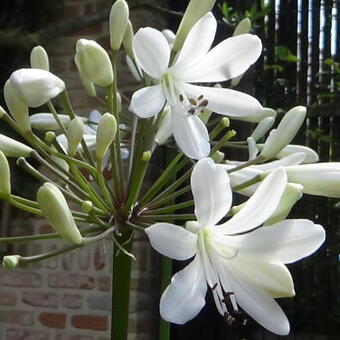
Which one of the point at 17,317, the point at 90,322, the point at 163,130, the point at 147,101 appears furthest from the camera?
the point at 17,317

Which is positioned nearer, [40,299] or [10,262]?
[10,262]

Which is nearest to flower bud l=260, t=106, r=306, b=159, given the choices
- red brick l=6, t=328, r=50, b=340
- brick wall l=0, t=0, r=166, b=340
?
brick wall l=0, t=0, r=166, b=340

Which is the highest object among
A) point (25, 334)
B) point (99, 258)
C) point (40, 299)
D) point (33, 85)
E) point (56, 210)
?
point (33, 85)

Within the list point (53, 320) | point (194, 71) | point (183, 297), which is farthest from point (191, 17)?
point (53, 320)

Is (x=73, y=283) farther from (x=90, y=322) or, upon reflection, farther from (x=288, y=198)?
(x=288, y=198)

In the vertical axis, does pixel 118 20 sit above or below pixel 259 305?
above

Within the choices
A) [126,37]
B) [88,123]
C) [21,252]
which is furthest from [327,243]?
[126,37]

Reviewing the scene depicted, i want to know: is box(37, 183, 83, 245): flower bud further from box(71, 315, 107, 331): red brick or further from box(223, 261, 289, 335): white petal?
box(71, 315, 107, 331): red brick

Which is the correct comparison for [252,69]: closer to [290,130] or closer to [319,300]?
[319,300]

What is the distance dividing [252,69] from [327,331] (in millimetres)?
730

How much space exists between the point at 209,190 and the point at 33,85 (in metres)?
0.17

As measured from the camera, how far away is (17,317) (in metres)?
1.89

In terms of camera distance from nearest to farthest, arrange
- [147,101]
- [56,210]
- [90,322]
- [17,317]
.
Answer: [56,210] → [147,101] → [90,322] → [17,317]

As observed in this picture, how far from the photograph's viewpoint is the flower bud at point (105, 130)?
1.80 ft
